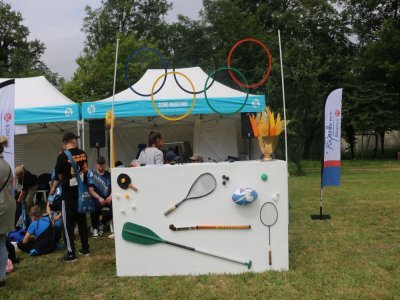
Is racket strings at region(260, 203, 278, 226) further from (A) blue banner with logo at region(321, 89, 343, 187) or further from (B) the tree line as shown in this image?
(B) the tree line

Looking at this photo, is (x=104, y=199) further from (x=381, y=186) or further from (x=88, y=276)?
(x=381, y=186)

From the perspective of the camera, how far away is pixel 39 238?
5199mm

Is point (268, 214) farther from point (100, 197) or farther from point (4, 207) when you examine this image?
point (100, 197)

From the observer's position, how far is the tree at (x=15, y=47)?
28125 millimetres

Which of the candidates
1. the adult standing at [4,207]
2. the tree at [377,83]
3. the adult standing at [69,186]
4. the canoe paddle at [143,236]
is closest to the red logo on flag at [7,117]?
the adult standing at [69,186]

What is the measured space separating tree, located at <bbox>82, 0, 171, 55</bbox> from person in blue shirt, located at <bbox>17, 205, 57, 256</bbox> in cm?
2765

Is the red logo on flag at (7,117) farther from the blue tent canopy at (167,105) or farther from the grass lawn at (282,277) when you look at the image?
the blue tent canopy at (167,105)

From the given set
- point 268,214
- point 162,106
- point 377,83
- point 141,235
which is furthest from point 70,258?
point 377,83

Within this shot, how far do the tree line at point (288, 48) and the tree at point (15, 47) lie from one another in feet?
0.29

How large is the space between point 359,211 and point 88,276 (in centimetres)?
495

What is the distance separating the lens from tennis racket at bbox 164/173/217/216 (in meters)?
3.93

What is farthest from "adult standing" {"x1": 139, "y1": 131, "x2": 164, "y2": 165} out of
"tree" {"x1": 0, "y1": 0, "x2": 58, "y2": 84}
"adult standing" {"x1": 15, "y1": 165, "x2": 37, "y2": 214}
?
"tree" {"x1": 0, "y1": 0, "x2": 58, "y2": 84}

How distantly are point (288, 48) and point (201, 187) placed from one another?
2163 centimetres

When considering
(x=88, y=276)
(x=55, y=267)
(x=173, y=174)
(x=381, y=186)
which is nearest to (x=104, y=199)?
(x=55, y=267)
